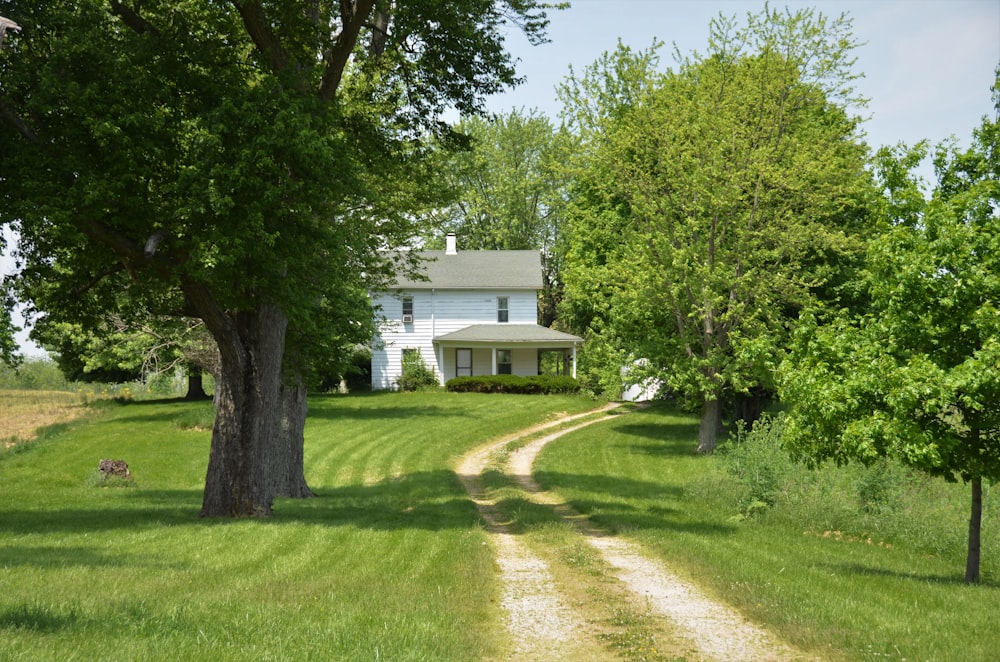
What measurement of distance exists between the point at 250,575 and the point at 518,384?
38960 millimetres

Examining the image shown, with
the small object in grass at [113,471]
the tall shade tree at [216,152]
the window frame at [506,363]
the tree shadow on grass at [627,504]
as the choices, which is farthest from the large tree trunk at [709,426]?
the window frame at [506,363]

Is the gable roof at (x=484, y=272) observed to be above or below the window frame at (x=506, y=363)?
above

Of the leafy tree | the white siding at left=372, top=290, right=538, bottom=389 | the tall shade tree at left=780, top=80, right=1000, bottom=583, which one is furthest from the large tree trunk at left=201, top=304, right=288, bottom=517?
the leafy tree

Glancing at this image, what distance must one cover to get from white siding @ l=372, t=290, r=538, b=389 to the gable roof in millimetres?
525

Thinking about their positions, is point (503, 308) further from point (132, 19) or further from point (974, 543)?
point (974, 543)

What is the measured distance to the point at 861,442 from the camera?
432 inches

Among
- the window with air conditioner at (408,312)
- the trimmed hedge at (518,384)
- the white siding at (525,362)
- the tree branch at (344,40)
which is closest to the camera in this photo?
the tree branch at (344,40)

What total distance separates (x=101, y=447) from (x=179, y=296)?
1761 cm

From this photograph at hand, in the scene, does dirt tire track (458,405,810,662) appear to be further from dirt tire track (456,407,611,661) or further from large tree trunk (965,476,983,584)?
large tree trunk (965,476,983,584)

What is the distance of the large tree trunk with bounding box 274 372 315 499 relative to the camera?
2175 cm

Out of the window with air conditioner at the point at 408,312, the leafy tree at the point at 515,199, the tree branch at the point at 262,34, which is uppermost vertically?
the leafy tree at the point at 515,199

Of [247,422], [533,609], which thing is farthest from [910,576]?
[247,422]

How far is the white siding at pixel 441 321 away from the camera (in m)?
55.2

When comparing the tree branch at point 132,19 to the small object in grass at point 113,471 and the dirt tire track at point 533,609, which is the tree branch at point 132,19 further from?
the small object in grass at point 113,471
